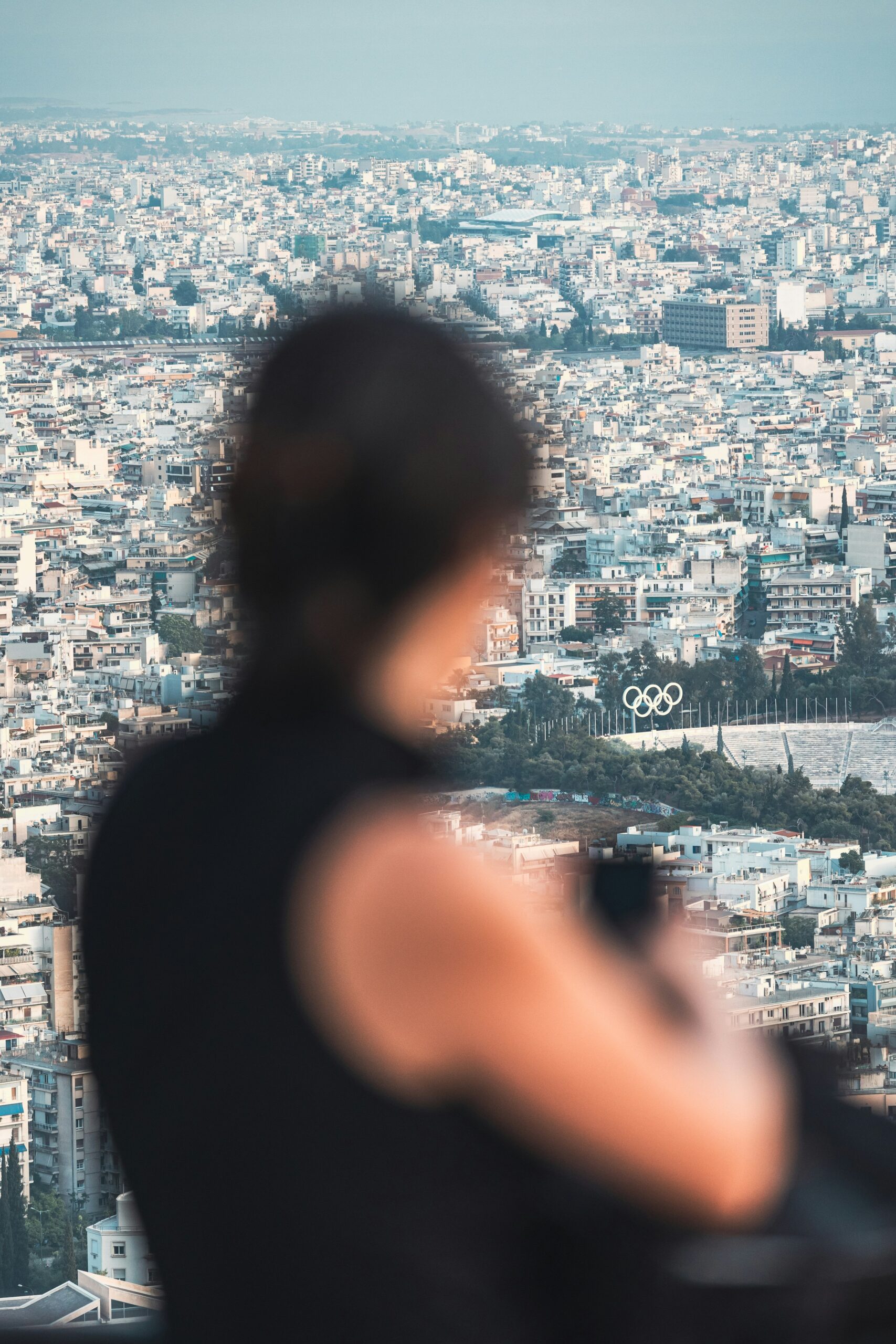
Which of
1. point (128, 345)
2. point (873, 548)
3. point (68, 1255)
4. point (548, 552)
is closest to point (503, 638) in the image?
point (548, 552)

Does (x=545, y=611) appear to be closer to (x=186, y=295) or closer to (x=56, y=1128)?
(x=56, y=1128)

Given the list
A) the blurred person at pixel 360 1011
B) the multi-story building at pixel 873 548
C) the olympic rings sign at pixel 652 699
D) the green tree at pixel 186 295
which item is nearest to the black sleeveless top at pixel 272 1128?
the blurred person at pixel 360 1011

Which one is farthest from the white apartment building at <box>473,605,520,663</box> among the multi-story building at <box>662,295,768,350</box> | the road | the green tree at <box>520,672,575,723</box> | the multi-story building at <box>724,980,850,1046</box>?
the multi-story building at <box>662,295,768,350</box>

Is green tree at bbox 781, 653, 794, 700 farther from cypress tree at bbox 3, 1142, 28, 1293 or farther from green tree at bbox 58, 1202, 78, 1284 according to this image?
green tree at bbox 58, 1202, 78, 1284

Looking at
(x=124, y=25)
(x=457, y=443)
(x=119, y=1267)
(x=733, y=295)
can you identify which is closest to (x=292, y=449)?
(x=457, y=443)

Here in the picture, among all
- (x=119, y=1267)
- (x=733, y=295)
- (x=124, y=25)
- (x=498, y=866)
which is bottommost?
(x=119, y=1267)

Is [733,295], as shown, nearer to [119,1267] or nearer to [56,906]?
[56,906]
